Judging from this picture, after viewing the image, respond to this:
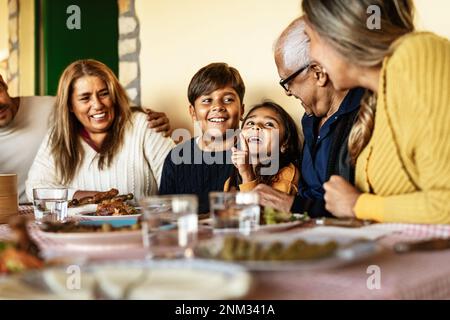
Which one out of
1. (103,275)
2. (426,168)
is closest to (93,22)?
(426,168)

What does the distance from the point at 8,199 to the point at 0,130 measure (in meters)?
1.37

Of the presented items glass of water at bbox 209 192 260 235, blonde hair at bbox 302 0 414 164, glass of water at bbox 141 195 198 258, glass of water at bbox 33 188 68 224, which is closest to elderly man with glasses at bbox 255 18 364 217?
blonde hair at bbox 302 0 414 164

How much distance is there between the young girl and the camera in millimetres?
2348

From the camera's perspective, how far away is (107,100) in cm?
280

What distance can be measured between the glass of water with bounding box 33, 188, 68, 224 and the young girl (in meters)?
0.86

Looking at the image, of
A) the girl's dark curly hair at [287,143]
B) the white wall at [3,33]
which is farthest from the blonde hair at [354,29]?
the white wall at [3,33]

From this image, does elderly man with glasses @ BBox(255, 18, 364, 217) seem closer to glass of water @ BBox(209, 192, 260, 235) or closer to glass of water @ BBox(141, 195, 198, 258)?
glass of water @ BBox(209, 192, 260, 235)

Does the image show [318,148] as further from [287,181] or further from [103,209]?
[103,209]

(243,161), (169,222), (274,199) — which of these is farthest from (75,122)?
(169,222)

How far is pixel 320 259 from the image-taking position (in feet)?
2.79

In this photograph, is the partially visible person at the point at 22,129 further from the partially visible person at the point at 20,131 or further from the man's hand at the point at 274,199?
the man's hand at the point at 274,199

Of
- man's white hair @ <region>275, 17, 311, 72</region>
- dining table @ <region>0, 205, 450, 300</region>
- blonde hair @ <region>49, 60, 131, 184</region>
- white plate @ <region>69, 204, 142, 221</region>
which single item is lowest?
white plate @ <region>69, 204, 142, 221</region>

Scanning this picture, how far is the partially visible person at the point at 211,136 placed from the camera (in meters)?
2.61

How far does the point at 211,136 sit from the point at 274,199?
987 mm
